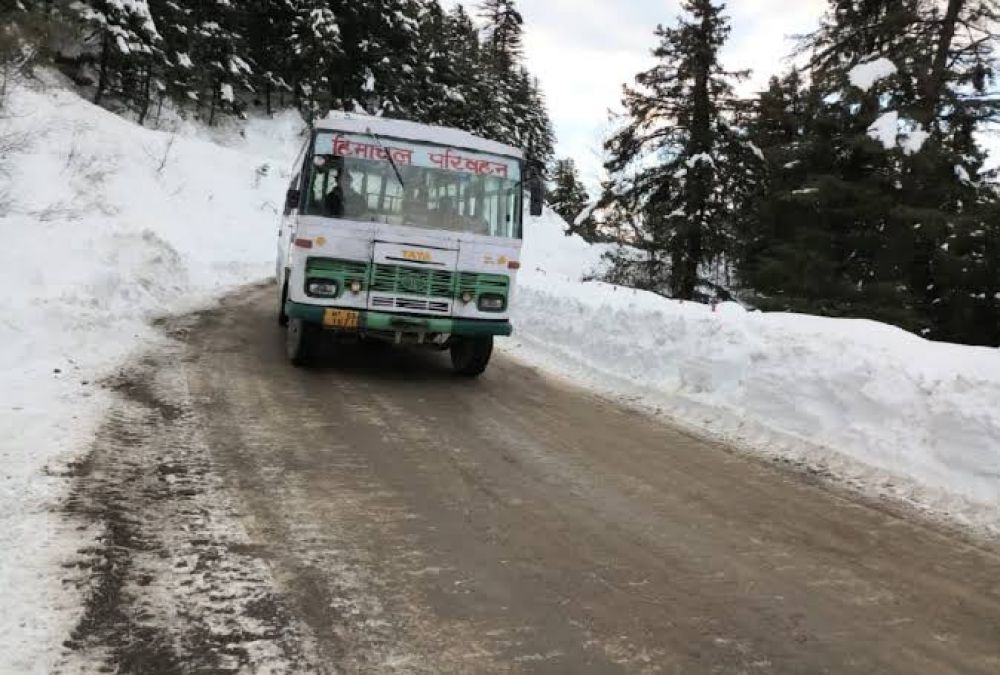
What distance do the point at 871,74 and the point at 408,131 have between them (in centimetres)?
1210

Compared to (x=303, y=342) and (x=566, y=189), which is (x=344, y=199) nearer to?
(x=303, y=342)

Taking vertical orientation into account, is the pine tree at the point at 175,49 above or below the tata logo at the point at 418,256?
above

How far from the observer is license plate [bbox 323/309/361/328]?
27.3ft

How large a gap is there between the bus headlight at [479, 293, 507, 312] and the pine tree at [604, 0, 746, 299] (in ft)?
46.3

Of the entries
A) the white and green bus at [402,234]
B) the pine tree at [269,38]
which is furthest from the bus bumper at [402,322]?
the pine tree at [269,38]

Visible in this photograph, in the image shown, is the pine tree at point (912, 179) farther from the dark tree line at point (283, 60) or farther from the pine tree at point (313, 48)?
the pine tree at point (313, 48)

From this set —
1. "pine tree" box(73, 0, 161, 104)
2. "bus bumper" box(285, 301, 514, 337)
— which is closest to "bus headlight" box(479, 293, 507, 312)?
"bus bumper" box(285, 301, 514, 337)

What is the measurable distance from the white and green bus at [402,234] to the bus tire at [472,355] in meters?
0.40

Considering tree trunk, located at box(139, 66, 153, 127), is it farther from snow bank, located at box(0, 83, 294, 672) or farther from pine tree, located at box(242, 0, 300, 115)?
pine tree, located at box(242, 0, 300, 115)

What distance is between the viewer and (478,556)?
13.6 feet

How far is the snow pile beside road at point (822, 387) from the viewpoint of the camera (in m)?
6.15

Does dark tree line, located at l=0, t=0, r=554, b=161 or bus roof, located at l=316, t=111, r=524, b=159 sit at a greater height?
dark tree line, located at l=0, t=0, r=554, b=161

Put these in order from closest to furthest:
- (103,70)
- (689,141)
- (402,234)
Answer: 1. (402,234)
2. (689,141)
3. (103,70)

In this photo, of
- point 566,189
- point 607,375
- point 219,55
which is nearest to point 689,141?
point 607,375
